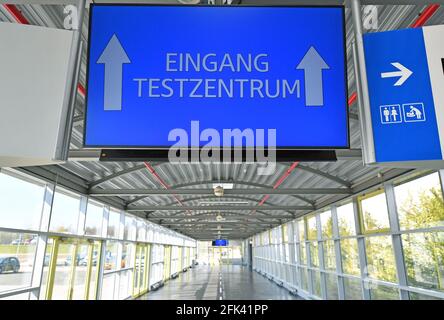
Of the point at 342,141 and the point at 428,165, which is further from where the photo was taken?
the point at 342,141

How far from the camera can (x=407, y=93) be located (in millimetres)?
1237

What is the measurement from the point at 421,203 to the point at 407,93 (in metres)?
5.54

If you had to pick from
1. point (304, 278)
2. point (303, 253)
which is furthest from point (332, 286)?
point (303, 253)

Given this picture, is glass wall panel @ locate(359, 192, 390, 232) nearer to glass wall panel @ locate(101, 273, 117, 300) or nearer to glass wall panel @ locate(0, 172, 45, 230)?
glass wall panel @ locate(0, 172, 45, 230)

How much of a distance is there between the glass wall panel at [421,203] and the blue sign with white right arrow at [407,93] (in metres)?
5.01

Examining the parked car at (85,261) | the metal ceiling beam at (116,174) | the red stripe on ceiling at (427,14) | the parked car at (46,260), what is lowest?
the parked car at (85,261)

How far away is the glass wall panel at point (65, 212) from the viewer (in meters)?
6.38

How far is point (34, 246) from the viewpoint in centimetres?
577

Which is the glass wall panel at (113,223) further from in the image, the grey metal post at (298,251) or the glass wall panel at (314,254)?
the grey metal post at (298,251)

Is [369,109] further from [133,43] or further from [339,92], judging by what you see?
[133,43]

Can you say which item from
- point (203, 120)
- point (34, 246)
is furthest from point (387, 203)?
point (34, 246)

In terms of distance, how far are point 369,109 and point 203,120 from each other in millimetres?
724

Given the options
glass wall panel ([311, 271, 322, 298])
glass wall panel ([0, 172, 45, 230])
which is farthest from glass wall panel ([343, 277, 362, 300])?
glass wall panel ([0, 172, 45, 230])

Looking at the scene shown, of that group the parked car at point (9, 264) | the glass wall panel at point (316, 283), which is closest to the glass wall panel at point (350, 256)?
the glass wall panel at point (316, 283)
